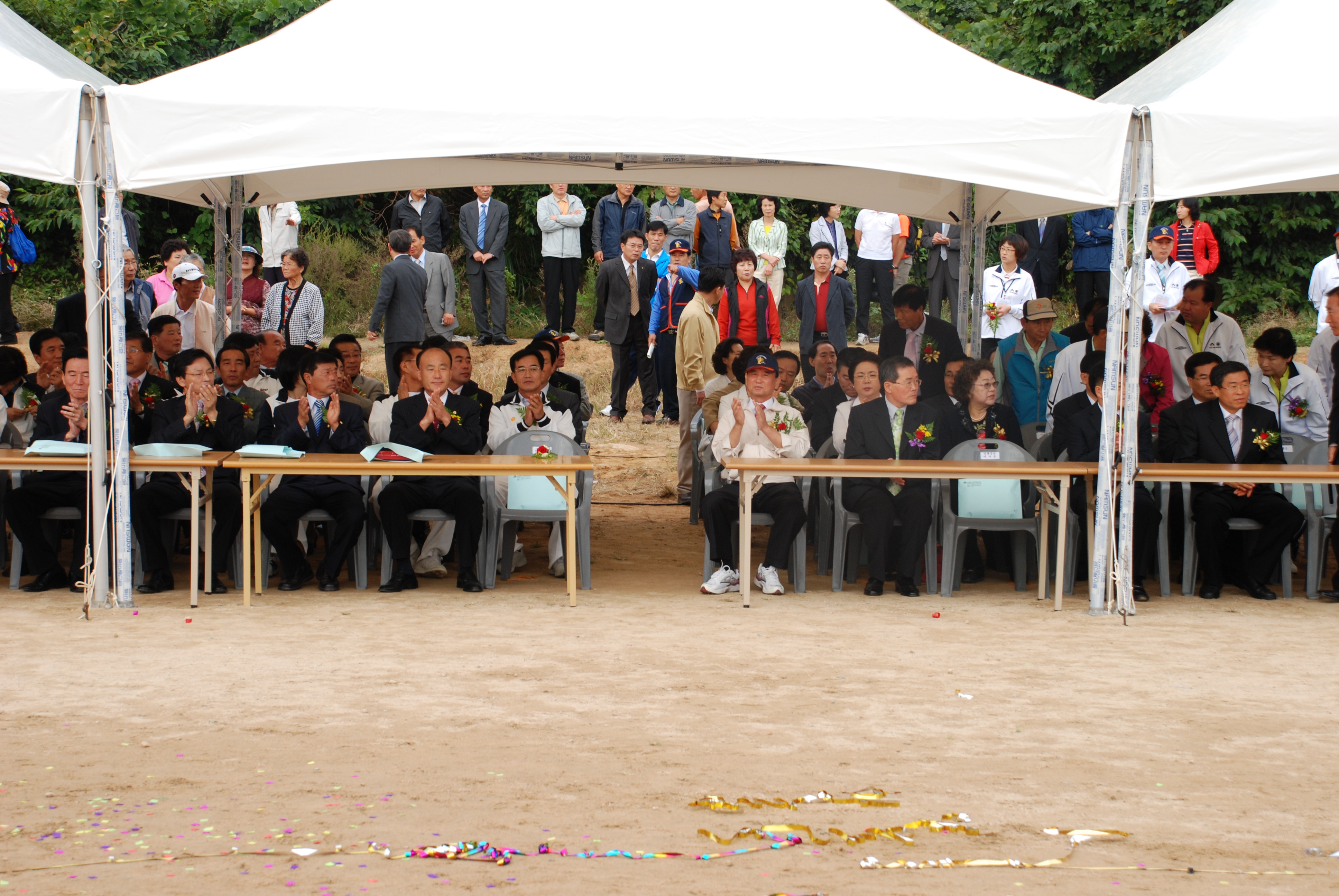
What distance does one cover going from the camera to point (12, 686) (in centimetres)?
516

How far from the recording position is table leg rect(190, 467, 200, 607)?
Answer: 6.62 m

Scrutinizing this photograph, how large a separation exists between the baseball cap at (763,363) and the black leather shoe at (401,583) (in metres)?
2.16

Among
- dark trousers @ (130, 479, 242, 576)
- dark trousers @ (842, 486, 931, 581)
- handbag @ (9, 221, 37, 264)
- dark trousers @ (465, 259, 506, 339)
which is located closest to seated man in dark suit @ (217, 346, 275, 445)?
dark trousers @ (130, 479, 242, 576)

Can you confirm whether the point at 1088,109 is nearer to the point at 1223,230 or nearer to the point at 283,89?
the point at 283,89

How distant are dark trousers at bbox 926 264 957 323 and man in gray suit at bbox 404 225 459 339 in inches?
183

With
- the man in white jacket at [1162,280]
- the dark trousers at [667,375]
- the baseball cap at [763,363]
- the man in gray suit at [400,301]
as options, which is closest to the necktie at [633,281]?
the dark trousers at [667,375]

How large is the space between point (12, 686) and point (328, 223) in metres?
12.8

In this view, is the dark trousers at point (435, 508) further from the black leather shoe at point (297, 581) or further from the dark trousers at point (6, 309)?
the dark trousers at point (6, 309)

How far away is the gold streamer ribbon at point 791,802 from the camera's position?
3949mm

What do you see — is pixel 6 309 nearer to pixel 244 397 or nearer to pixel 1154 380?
pixel 244 397

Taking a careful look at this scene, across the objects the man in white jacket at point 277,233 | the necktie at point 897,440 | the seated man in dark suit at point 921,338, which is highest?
the man in white jacket at point 277,233

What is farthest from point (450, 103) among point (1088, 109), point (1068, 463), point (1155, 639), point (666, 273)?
point (666, 273)

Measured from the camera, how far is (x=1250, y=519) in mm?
7316

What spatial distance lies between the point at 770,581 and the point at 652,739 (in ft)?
8.88
